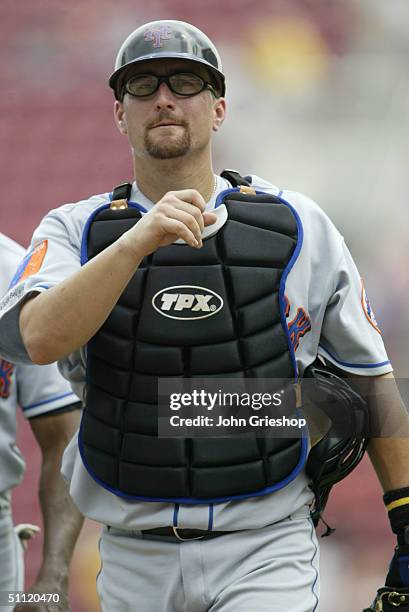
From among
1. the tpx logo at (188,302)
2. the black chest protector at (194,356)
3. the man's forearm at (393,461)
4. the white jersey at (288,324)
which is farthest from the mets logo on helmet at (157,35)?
the man's forearm at (393,461)

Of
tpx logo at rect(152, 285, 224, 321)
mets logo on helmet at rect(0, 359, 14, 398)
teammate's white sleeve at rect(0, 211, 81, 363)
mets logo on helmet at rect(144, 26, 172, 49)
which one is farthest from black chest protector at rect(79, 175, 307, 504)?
mets logo on helmet at rect(0, 359, 14, 398)

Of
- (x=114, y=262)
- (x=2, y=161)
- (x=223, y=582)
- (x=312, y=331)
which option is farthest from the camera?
(x=2, y=161)

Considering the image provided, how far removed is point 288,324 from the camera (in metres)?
2.32

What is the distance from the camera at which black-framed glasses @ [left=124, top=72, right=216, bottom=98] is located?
2362 mm

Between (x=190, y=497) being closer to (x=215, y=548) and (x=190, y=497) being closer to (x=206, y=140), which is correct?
(x=215, y=548)

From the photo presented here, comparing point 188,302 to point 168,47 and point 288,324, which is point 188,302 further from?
point 168,47

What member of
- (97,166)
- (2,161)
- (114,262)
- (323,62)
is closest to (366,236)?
(323,62)

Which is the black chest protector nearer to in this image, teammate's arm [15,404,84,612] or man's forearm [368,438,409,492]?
man's forearm [368,438,409,492]

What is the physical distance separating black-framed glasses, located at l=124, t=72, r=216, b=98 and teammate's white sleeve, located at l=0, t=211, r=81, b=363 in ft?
1.14

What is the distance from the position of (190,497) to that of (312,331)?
1.59 feet

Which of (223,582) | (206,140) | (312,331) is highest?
(206,140)

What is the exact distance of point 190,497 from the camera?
2230 mm

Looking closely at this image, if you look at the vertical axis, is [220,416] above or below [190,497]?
above

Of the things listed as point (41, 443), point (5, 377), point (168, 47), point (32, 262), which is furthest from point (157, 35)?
point (41, 443)
